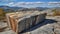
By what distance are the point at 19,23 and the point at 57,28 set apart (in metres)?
1.20

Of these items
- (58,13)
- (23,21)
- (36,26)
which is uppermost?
(23,21)

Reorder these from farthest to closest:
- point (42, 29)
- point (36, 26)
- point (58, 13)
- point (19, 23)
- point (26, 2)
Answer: point (26, 2)
point (58, 13)
point (36, 26)
point (42, 29)
point (19, 23)

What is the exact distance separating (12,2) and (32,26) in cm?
943

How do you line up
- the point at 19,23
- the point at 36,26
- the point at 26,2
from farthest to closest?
1. the point at 26,2
2. the point at 36,26
3. the point at 19,23

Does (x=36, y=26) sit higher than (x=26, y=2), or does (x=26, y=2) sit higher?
(x=36, y=26)

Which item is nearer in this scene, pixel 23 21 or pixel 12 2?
pixel 23 21

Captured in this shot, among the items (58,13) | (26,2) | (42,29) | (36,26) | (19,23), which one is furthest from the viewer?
(26,2)

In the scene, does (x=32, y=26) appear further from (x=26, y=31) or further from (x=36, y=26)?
(x=26, y=31)

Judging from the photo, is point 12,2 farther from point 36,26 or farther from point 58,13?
point 36,26

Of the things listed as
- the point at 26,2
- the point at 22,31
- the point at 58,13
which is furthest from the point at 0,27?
the point at 26,2

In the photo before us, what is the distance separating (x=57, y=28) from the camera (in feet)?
16.1

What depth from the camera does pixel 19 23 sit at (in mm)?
4418

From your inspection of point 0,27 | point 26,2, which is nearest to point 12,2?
point 26,2

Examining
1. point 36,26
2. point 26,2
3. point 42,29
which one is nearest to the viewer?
point 42,29
